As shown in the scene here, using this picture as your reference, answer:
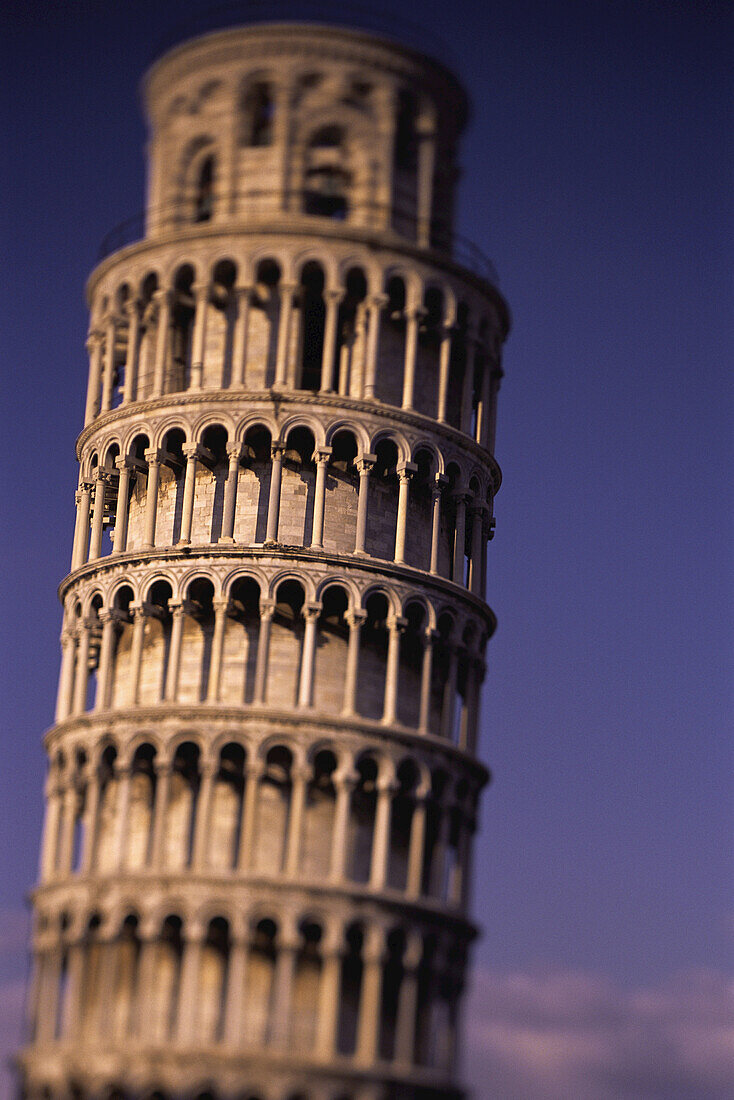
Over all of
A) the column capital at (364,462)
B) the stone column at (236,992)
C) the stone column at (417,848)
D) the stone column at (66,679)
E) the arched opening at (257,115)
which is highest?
the arched opening at (257,115)

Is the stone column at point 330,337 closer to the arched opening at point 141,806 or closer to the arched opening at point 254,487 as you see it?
the arched opening at point 254,487

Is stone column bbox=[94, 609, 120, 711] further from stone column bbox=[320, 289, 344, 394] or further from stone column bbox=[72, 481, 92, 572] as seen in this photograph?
stone column bbox=[320, 289, 344, 394]

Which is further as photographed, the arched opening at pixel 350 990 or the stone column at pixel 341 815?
the stone column at pixel 341 815

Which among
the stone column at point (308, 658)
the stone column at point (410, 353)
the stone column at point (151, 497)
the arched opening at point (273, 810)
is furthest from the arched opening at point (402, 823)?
the stone column at point (410, 353)

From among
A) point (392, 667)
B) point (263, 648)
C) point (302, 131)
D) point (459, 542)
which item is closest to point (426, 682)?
point (392, 667)

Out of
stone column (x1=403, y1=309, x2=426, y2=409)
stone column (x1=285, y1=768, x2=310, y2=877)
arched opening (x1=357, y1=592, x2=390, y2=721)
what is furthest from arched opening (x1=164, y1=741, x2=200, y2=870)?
stone column (x1=403, y1=309, x2=426, y2=409)
